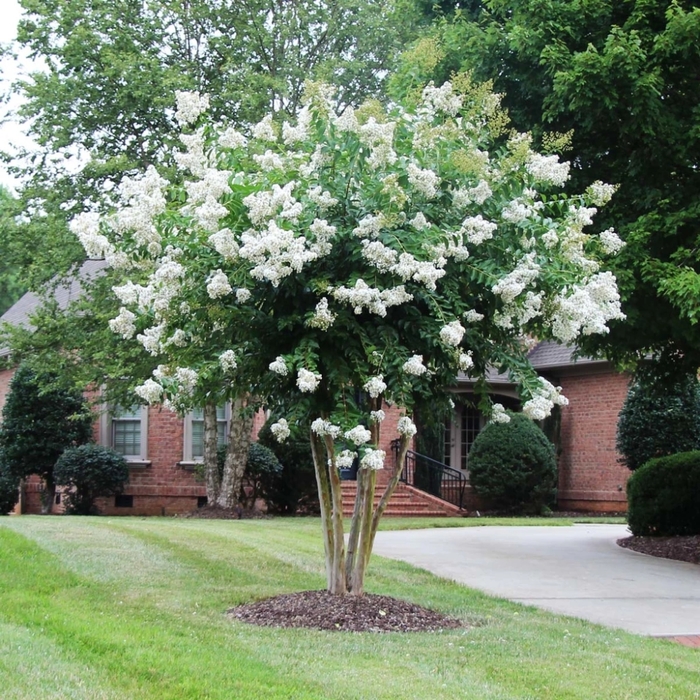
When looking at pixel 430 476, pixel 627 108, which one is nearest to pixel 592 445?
pixel 430 476

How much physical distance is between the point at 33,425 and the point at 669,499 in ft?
41.1

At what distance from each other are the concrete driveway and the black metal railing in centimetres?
618

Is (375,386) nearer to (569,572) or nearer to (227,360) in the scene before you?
(227,360)

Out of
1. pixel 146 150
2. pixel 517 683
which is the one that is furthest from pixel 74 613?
pixel 146 150

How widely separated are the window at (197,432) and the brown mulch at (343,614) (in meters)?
13.5

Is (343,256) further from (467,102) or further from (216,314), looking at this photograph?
(467,102)

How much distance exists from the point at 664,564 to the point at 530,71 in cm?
622

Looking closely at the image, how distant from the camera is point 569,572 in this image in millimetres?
11008

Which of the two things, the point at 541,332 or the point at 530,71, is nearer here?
the point at 541,332

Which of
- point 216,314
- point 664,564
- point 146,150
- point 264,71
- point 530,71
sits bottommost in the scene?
point 664,564

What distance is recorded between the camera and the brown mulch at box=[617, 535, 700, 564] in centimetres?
1280

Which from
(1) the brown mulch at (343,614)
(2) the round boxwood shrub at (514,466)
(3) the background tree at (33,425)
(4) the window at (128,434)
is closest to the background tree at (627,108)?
(1) the brown mulch at (343,614)

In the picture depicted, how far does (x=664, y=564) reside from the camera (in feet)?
39.7

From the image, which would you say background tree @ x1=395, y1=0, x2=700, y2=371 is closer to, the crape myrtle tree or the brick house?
the crape myrtle tree
